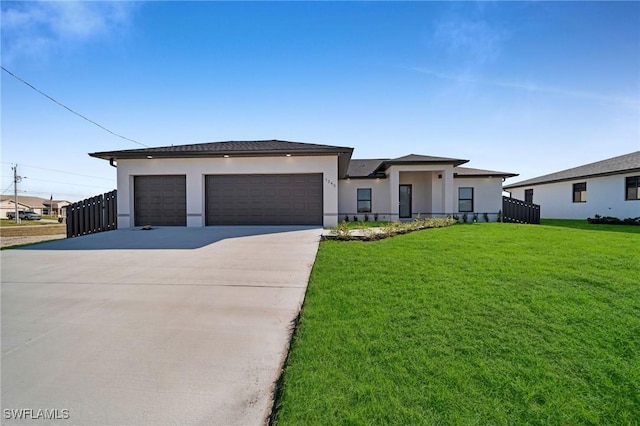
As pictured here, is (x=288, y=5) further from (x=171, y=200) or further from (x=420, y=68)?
(x=171, y=200)

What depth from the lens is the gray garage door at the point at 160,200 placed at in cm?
1265

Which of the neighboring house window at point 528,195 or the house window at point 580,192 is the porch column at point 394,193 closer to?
the house window at point 580,192

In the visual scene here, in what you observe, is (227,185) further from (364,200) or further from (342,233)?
(364,200)

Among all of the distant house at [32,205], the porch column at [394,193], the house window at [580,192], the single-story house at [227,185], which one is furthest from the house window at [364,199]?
the distant house at [32,205]

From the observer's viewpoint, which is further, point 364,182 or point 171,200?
point 364,182

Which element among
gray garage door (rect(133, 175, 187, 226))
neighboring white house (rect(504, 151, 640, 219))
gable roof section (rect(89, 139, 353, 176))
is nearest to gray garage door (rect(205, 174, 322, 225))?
gable roof section (rect(89, 139, 353, 176))

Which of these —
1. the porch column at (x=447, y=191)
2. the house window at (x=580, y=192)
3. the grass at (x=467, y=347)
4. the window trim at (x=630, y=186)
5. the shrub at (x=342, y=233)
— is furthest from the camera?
the house window at (x=580, y=192)

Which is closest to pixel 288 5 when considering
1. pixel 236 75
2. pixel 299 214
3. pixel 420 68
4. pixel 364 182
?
pixel 236 75

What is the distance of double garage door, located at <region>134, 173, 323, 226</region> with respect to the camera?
1241 cm

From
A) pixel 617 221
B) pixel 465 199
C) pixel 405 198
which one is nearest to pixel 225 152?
pixel 405 198

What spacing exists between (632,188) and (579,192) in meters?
3.21

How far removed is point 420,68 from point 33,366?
513 inches

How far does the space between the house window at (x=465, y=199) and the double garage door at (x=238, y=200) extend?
32.8 ft

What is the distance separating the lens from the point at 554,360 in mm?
2492
